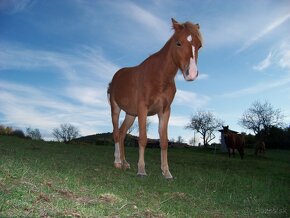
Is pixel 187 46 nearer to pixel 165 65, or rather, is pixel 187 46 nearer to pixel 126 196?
pixel 165 65

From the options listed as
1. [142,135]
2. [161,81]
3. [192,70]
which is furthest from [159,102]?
[192,70]

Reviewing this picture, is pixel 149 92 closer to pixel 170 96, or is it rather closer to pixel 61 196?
pixel 170 96

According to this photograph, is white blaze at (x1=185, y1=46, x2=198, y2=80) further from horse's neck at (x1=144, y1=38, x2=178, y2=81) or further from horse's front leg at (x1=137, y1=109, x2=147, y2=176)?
horse's front leg at (x1=137, y1=109, x2=147, y2=176)

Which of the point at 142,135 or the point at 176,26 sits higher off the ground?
the point at 176,26

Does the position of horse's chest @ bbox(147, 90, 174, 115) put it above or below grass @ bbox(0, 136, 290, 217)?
above

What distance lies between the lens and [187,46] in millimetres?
8133

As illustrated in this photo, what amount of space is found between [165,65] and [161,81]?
0.42m

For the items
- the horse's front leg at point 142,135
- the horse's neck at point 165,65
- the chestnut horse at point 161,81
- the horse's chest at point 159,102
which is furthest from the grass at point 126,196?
the horse's neck at point 165,65

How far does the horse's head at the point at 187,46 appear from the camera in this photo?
7918mm

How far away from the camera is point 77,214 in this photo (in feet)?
14.0

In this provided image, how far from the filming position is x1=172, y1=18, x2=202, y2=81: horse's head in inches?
312

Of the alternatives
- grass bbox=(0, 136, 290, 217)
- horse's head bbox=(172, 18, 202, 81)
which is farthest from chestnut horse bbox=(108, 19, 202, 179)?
grass bbox=(0, 136, 290, 217)

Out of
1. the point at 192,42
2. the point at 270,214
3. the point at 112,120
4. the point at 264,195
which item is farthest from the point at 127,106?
the point at 270,214

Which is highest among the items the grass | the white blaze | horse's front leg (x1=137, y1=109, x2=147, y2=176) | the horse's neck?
the horse's neck
